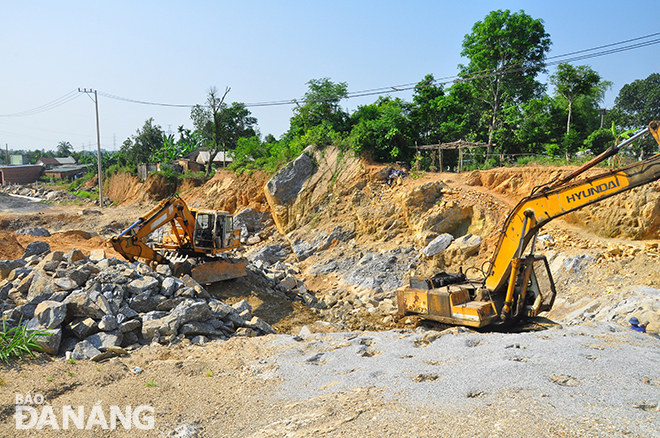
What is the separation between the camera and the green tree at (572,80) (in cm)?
2183

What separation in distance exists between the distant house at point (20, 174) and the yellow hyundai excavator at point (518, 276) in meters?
57.2

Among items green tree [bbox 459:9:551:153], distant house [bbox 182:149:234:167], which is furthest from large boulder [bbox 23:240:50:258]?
distant house [bbox 182:149:234:167]

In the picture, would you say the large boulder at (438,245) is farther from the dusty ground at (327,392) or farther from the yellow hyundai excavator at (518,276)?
the dusty ground at (327,392)

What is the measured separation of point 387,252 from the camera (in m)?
16.0

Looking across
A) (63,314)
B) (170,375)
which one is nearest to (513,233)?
(170,375)

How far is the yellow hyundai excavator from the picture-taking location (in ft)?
25.7

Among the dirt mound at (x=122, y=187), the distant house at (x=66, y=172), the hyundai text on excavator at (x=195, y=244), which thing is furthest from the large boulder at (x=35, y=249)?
the distant house at (x=66, y=172)

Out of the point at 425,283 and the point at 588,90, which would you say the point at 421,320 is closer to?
the point at 425,283

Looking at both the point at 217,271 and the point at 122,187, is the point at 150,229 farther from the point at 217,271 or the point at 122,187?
the point at 122,187

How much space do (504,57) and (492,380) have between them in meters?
21.9

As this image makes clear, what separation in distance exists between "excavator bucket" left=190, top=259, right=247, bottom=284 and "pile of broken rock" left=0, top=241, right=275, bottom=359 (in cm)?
166

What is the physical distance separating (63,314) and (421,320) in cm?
733

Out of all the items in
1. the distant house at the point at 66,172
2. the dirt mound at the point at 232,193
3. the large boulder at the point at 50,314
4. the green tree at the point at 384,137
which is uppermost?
Answer: the distant house at the point at 66,172

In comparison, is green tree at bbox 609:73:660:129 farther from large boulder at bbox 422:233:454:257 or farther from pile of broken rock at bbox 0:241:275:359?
pile of broken rock at bbox 0:241:275:359
